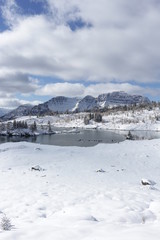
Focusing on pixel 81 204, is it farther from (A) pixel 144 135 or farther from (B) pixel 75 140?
(A) pixel 144 135

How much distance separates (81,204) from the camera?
45.4ft

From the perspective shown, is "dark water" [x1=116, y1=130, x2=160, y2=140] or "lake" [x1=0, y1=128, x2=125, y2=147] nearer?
"lake" [x1=0, y1=128, x2=125, y2=147]

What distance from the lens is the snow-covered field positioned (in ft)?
24.8

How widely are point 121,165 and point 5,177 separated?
1466cm

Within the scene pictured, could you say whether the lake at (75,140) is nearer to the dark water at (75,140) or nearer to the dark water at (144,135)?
the dark water at (75,140)

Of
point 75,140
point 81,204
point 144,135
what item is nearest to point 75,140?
point 75,140

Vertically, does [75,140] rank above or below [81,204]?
below

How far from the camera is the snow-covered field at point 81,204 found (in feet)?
24.8

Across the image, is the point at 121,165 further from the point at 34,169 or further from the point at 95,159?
the point at 34,169

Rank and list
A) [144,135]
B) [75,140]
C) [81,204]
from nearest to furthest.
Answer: [81,204], [75,140], [144,135]

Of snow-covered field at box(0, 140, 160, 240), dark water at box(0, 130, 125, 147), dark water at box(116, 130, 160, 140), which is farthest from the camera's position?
dark water at box(116, 130, 160, 140)

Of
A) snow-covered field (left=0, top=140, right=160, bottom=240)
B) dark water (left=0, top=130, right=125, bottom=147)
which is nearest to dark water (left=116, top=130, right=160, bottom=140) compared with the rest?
dark water (left=0, top=130, right=125, bottom=147)

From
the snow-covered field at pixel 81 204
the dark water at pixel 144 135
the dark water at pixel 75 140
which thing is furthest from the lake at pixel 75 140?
the snow-covered field at pixel 81 204

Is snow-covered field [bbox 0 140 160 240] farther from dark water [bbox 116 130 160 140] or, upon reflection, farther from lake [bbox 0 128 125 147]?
dark water [bbox 116 130 160 140]
